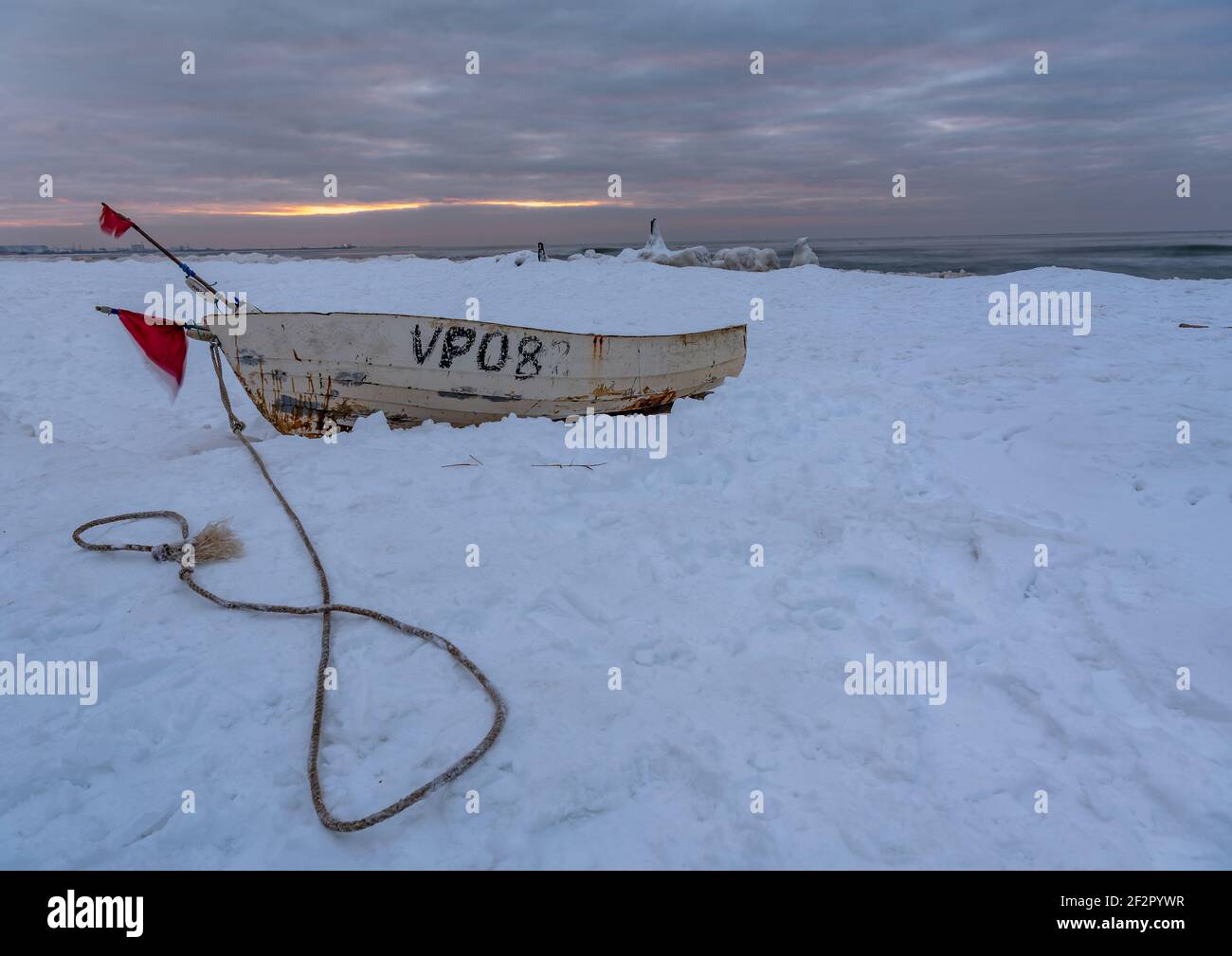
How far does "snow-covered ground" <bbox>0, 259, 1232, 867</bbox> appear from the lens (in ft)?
8.05

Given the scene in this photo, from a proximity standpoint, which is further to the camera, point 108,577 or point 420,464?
point 420,464

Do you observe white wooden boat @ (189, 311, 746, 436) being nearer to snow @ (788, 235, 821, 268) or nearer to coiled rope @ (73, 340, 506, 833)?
coiled rope @ (73, 340, 506, 833)

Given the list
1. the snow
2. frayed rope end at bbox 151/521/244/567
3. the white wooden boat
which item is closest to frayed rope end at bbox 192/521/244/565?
frayed rope end at bbox 151/521/244/567

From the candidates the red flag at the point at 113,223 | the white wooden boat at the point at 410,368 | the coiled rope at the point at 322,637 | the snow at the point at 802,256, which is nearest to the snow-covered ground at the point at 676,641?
the coiled rope at the point at 322,637

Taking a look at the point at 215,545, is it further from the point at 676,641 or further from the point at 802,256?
the point at 802,256

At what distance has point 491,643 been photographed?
3465 millimetres

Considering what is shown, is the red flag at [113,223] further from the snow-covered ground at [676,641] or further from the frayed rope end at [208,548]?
the frayed rope end at [208,548]

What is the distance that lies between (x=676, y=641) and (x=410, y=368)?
13.8 ft

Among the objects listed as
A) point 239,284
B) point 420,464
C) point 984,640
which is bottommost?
point 984,640

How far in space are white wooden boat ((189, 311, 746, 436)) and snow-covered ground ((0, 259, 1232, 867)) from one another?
37 centimetres

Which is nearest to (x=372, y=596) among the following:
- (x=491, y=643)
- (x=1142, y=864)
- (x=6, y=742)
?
(x=491, y=643)

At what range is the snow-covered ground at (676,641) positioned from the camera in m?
2.46

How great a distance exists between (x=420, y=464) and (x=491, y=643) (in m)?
2.62
